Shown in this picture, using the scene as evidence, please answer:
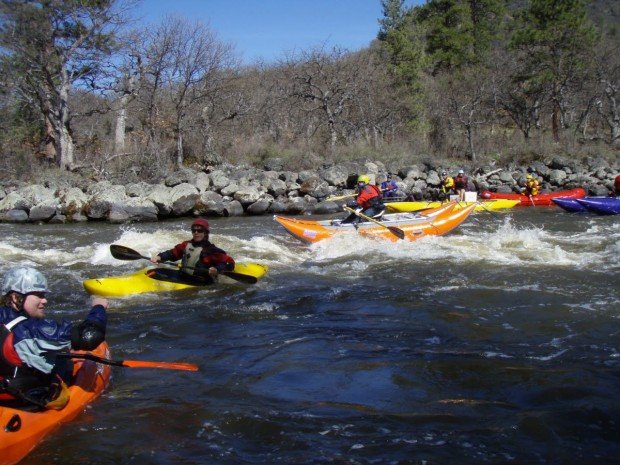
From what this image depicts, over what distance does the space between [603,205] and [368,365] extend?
11780mm

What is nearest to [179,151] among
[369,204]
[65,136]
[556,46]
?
A: [65,136]

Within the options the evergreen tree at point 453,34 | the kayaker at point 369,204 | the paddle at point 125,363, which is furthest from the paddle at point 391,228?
the evergreen tree at point 453,34

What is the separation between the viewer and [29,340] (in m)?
3.32

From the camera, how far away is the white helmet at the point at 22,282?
3279 millimetres

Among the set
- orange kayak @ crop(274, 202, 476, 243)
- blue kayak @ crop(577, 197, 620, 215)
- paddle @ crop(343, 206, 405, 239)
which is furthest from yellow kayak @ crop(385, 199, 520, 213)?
paddle @ crop(343, 206, 405, 239)

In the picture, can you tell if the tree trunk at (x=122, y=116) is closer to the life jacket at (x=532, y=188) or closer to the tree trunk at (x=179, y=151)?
the tree trunk at (x=179, y=151)

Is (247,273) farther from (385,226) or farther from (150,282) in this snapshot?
(385,226)

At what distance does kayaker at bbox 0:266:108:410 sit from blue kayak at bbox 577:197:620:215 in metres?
13.7

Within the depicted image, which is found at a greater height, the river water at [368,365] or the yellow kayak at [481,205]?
the yellow kayak at [481,205]

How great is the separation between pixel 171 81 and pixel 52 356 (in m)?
19.5

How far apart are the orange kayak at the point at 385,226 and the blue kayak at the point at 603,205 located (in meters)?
4.95

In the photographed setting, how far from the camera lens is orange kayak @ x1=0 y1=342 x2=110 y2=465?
10.3ft

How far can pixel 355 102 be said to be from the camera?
2636cm

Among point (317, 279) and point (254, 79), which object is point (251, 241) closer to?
point (317, 279)
